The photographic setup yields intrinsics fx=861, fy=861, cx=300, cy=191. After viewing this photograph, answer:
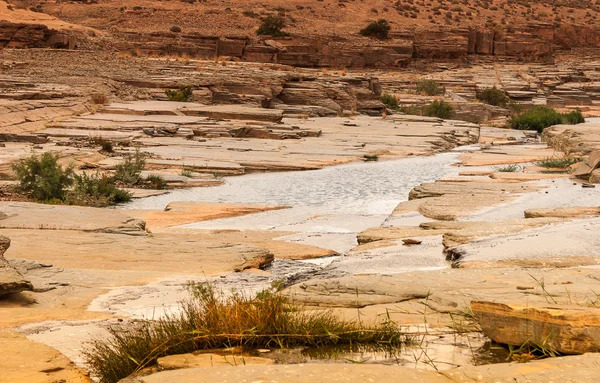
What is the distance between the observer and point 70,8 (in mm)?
52812

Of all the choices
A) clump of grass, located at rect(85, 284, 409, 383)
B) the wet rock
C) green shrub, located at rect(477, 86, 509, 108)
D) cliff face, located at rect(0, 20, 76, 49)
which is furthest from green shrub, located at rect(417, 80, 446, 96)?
the wet rock

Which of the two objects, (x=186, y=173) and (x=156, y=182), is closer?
(x=156, y=182)

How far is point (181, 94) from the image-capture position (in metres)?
24.3

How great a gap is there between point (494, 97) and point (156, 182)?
929 inches

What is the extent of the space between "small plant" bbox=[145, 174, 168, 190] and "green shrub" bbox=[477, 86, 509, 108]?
Answer: 23315 millimetres

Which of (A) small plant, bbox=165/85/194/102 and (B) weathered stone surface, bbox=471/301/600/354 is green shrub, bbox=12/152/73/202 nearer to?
(B) weathered stone surface, bbox=471/301/600/354

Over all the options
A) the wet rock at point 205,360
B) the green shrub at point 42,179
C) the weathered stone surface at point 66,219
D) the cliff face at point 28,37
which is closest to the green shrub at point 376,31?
Result: the cliff face at point 28,37

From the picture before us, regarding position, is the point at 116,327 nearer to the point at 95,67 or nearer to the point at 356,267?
the point at 356,267

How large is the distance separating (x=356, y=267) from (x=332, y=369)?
3.07 metres

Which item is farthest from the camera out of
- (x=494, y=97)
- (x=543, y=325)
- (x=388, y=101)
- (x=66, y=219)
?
(x=494, y=97)

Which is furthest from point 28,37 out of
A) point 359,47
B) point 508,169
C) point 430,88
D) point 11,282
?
point 11,282

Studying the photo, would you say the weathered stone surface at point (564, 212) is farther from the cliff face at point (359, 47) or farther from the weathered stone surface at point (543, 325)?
the cliff face at point (359, 47)

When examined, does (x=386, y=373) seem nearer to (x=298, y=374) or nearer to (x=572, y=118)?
(x=298, y=374)

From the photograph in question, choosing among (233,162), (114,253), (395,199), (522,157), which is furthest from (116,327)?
(522,157)
